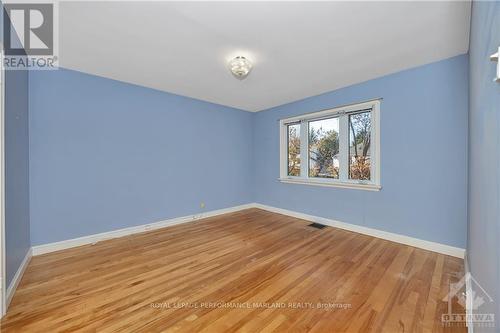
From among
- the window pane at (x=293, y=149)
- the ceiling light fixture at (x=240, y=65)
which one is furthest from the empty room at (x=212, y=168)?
the window pane at (x=293, y=149)

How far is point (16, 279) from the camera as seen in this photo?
186cm

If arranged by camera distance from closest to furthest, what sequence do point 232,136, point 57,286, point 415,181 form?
point 57,286 < point 415,181 < point 232,136

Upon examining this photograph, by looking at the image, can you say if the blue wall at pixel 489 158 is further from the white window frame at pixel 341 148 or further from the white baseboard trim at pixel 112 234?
the white baseboard trim at pixel 112 234

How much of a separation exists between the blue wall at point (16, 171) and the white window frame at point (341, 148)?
3834 mm

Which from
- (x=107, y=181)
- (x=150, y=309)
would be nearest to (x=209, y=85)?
(x=107, y=181)

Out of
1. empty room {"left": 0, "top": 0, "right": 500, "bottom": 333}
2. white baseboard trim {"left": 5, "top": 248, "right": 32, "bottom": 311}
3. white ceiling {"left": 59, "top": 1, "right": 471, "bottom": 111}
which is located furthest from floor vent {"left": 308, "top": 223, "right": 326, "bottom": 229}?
white baseboard trim {"left": 5, "top": 248, "right": 32, "bottom": 311}

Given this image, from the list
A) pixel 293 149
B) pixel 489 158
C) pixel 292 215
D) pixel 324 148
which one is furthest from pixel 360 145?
pixel 489 158

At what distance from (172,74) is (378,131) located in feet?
10.3

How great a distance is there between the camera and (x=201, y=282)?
1.94 meters

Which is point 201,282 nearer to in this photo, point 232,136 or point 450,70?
point 232,136

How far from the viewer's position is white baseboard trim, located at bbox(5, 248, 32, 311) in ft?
5.31

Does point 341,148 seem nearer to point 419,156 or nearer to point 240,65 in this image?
point 419,156

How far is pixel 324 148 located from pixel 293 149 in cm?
73

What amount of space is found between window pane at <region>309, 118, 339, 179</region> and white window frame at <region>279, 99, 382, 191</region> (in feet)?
0.28
